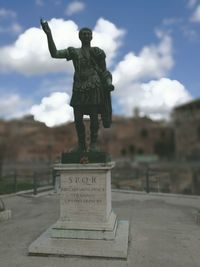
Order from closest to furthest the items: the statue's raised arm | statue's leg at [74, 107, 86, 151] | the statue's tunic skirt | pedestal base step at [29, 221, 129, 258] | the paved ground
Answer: the paved ground → pedestal base step at [29, 221, 129, 258] → the statue's raised arm → the statue's tunic skirt → statue's leg at [74, 107, 86, 151]

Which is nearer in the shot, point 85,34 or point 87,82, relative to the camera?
point 87,82

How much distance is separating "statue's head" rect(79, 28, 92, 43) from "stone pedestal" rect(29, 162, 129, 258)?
96.3 inches

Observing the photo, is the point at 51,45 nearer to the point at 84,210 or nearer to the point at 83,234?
the point at 84,210

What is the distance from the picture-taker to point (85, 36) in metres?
6.77

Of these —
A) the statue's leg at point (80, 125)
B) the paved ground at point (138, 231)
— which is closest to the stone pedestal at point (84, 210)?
the paved ground at point (138, 231)

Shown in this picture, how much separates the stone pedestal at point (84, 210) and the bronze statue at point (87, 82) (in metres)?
0.53

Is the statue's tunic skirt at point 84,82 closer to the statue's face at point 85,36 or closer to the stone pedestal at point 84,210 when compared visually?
the statue's face at point 85,36

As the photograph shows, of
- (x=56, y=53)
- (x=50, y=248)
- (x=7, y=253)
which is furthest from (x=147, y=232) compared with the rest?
(x=56, y=53)

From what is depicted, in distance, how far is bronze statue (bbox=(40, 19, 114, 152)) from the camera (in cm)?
666

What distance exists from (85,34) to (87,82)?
3.13 ft

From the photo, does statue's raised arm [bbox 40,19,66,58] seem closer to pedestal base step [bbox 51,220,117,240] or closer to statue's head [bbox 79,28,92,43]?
statue's head [bbox 79,28,92,43]

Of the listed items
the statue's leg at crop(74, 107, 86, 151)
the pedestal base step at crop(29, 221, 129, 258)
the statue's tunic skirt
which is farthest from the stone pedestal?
the statue's tunic skirt

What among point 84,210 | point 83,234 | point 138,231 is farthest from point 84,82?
point 138,231

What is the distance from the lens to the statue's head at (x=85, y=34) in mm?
6746
